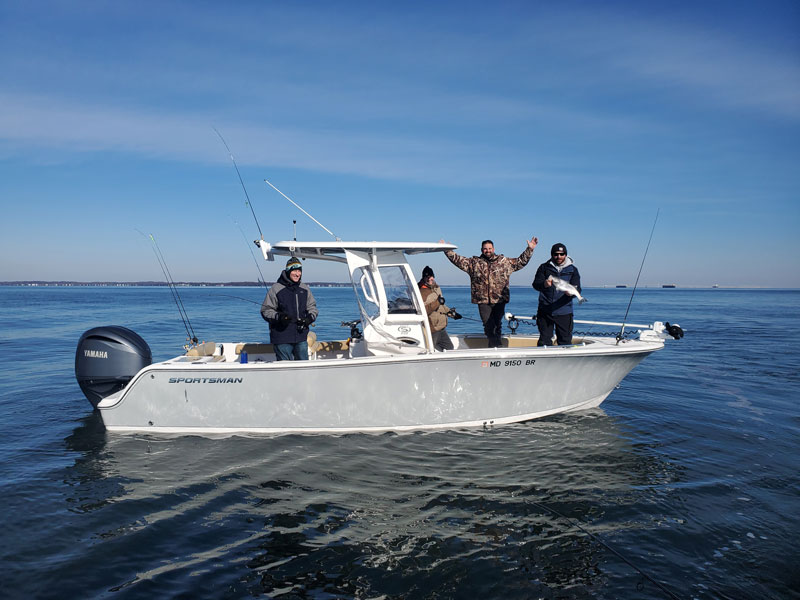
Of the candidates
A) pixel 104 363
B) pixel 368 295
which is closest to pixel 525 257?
pixel 368 295

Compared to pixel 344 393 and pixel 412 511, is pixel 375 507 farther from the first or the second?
pixel 344 393

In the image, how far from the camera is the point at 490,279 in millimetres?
7828

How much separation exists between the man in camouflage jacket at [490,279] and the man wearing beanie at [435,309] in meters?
0.51

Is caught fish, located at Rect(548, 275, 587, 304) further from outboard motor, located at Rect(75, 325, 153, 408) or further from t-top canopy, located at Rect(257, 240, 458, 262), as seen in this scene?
outboard motor, located at Rect(75, 325, 153, 408)

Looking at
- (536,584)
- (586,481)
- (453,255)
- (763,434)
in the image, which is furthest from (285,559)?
(763,434)

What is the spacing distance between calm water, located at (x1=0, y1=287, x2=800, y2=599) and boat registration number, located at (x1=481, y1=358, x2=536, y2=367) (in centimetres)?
102

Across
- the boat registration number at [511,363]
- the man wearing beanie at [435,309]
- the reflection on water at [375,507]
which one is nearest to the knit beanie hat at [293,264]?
the man wearing beanie at [435,309]

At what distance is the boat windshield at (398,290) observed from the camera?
709 centimetres

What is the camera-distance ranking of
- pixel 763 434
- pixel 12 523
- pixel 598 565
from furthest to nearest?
pixel 763 434 < pixel 12 523 < pixel 598 565

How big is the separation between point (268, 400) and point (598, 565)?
419 cm

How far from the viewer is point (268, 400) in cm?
640

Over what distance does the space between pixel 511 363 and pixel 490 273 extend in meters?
1.83

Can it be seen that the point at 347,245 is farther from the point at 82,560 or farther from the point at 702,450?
the point at 702,450

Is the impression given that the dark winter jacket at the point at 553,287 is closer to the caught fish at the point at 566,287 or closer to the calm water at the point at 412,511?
the caught fish at the point at 566,287
